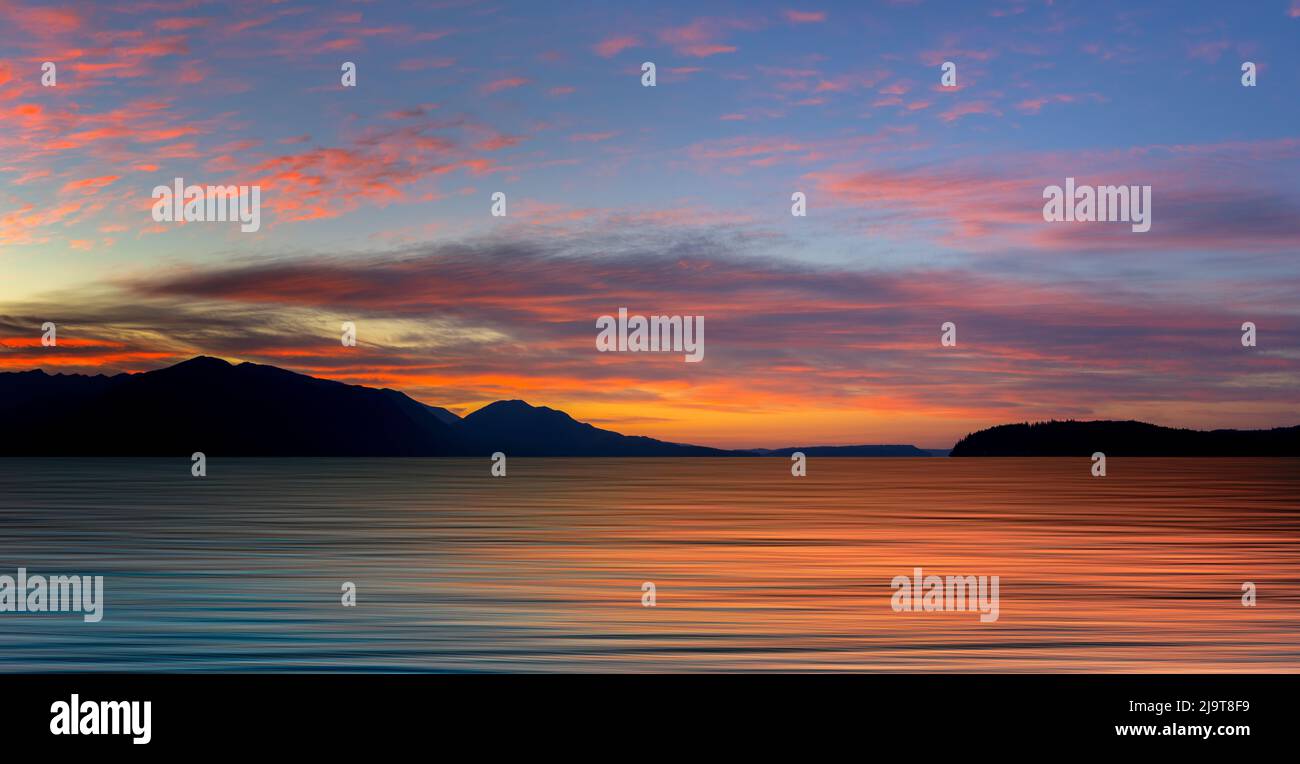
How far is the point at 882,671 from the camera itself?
20.5 m

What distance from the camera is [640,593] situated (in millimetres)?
32000

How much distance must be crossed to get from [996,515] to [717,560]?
4003cm

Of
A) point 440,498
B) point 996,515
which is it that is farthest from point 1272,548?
point 440,498

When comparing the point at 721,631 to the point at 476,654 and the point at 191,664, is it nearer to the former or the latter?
the point at 476,654

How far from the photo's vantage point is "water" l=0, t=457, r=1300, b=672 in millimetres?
22234

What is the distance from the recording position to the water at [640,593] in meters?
22.2
